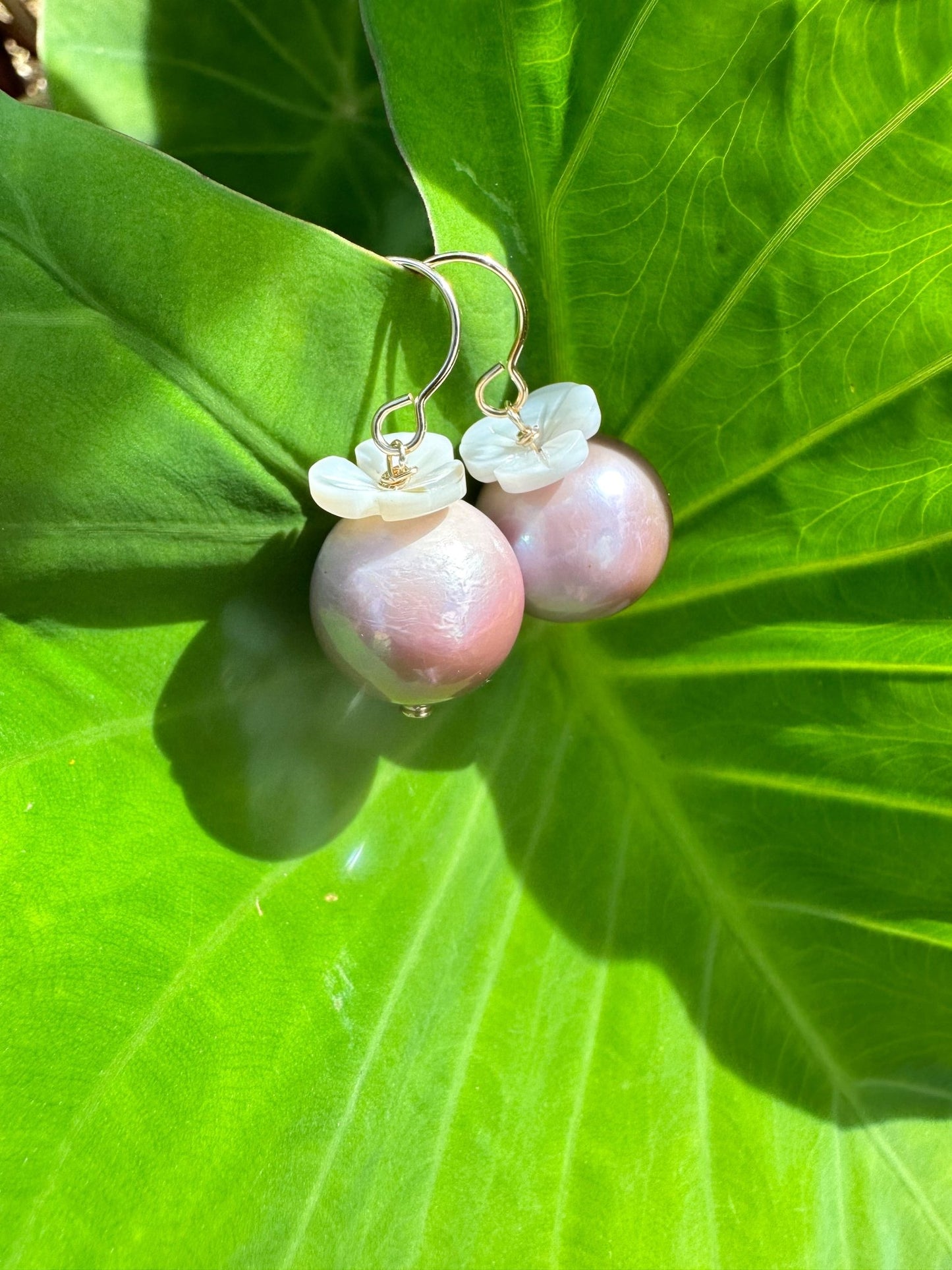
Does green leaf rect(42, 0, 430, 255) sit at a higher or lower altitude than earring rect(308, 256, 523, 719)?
higher

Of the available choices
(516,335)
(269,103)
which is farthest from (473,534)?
(269,103)

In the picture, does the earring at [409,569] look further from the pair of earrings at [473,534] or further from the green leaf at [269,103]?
the green leaf at [269,103]

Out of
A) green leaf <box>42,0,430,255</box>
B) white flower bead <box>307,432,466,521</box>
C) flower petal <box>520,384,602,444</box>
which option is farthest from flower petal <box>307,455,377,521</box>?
green leaf <box>42,0,430,255</box>

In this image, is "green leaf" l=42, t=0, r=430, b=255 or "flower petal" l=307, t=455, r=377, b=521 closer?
"flower petal" l=307, t=455, r=377, b=521

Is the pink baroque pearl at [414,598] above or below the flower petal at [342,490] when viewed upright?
below

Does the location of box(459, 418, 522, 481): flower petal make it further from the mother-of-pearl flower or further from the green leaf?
the green leaf

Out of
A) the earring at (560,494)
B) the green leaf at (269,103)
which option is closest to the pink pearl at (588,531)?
the earring at (560,494)

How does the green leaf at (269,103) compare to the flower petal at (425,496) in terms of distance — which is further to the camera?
the green leaf at (269,103)

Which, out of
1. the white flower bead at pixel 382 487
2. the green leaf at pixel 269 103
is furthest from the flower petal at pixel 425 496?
the green leaf at pixel 269 103
